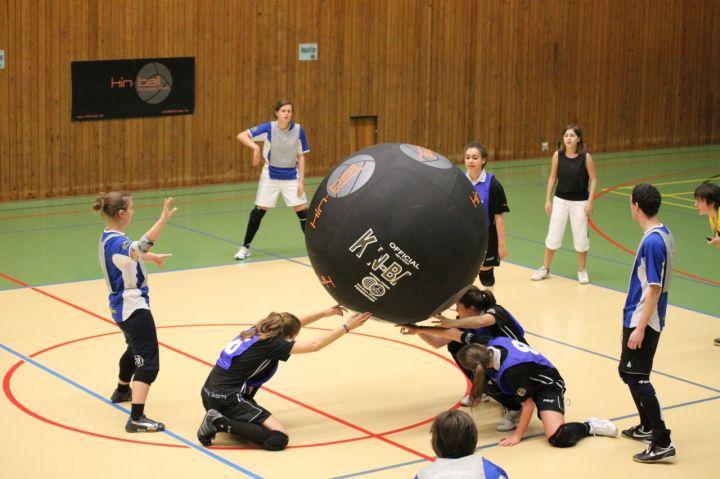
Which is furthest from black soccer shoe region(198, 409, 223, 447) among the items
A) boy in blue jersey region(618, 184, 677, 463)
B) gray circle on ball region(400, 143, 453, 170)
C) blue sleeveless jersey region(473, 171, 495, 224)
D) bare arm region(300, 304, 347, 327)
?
blue sleeveless jersey region(473, 171, 495, 224)

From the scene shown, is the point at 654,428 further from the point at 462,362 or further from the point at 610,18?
the point at 610,18

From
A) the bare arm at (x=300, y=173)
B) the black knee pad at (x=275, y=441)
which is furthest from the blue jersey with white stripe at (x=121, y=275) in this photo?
the bare arm at (x=300, y=173)

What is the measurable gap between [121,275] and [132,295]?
17 centimetres

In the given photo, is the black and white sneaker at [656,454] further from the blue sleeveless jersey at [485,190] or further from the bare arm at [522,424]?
the blue sleeveless jersey at [485,190]

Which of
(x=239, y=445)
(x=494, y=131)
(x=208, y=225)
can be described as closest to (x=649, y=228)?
(x=239, y=445)

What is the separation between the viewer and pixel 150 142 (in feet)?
58.0

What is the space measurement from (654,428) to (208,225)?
9024 millimetres

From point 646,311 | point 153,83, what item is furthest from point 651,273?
point 153,83

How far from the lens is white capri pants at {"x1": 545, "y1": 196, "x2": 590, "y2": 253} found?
40.7 ft

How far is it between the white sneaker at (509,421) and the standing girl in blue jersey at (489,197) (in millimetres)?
2472

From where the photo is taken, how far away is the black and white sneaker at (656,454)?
7.21 metres

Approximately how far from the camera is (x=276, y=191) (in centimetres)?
1353

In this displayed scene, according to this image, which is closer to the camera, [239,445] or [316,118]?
[239,445]

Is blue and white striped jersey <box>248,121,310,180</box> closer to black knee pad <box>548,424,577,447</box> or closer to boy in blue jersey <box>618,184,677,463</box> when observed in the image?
boy in blue jersey <box>618,184,677,463</box>
